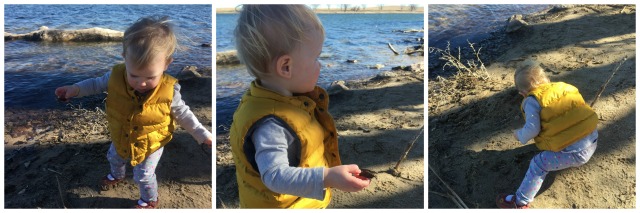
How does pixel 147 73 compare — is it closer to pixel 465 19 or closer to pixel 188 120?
pixel 188 120

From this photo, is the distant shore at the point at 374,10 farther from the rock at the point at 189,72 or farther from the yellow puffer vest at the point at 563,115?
the yellow puffer vest at the point at 563,115

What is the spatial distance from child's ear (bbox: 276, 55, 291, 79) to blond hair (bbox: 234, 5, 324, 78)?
13mm

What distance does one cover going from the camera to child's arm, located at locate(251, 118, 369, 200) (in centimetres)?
139

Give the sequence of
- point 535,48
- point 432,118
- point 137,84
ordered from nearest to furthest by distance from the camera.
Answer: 1. point 137,84
2. point 432,118
3. point 535,48

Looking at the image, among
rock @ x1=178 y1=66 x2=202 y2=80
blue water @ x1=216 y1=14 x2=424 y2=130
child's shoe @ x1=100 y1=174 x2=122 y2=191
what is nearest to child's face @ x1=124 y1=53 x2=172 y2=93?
rock @ x1=178 y1=66 x2=202 y2=80

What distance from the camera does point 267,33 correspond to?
1.49 m

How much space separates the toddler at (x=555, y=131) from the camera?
6.84ft

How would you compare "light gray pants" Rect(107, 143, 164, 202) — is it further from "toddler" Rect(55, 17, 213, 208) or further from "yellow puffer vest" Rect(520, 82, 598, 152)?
"yellow puffer vest" Rect(520, 82, 598, 152)

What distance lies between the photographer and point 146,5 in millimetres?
1980

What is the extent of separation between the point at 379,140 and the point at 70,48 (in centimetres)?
131

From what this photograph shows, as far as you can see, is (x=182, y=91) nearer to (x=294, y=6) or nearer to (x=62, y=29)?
(x=62, y=29)

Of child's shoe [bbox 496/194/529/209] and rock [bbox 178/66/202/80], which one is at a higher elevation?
rock [bbox 178/66/202/80]

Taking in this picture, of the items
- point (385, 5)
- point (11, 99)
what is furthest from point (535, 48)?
point (11, 99)
